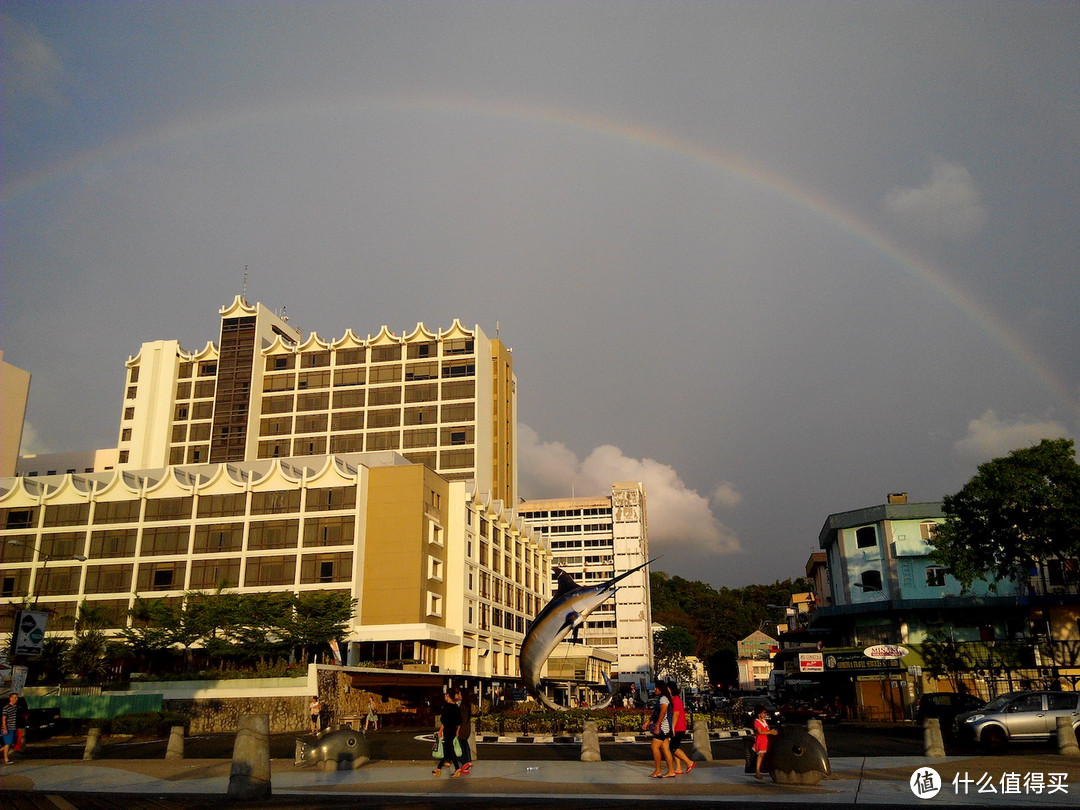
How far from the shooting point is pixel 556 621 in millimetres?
35875

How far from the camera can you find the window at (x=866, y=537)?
169ft

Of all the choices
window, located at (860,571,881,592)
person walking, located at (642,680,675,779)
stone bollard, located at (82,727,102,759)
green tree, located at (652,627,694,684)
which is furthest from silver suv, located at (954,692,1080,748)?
green tree, located at (652,627,694,684)

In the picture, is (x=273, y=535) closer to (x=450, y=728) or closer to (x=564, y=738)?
(x=564, y=738)

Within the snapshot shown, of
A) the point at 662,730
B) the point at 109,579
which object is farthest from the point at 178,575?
the point at 662,730

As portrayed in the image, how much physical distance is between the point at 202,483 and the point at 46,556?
1221 cm

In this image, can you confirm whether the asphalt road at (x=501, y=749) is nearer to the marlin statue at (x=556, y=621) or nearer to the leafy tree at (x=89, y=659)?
the marlin statue at (x=556, y=621)

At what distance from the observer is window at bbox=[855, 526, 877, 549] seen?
2026 inches

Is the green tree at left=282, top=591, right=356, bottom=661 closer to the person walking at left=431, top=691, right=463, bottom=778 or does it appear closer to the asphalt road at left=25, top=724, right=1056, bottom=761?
the asphalt road at left=25, top=724, right=1056, bottom=761

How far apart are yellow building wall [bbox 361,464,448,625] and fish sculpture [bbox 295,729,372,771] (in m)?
37.0

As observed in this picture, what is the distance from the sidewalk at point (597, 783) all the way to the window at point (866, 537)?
109 ft

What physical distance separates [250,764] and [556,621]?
2268cm

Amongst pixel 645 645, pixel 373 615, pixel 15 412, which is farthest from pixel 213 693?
pixel 645 645

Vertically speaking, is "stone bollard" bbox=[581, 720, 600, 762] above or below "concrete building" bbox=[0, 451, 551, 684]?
below

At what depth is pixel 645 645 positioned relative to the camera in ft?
397
